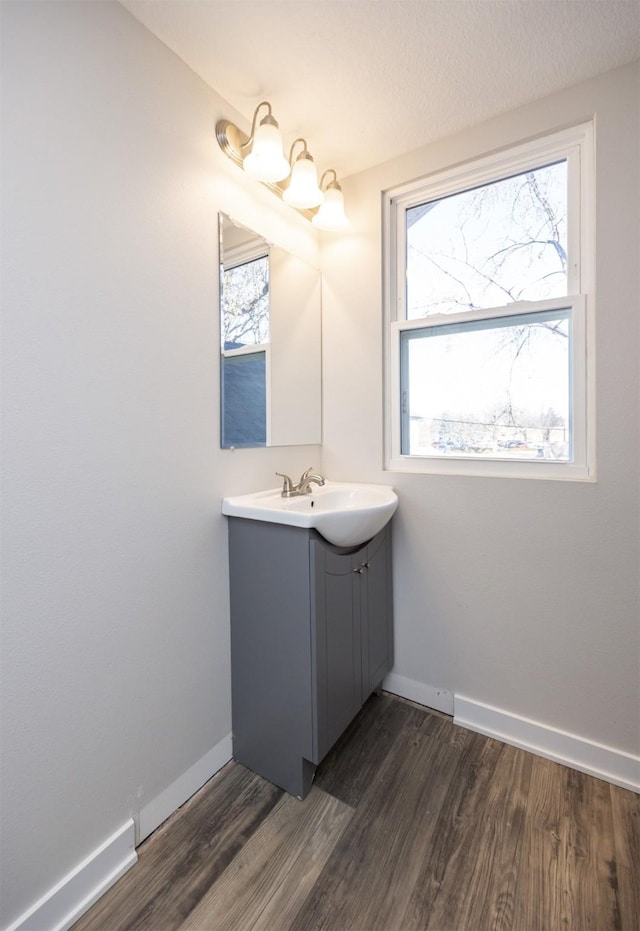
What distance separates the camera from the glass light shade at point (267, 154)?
1321 millimetres

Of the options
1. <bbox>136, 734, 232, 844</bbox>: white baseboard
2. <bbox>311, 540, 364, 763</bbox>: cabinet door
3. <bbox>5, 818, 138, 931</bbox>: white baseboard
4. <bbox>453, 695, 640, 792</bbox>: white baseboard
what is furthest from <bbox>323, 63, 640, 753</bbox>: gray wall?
<bbox>5, 818, 138, 931</bbox>: white baseboard

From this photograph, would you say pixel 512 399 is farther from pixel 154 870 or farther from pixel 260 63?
pixel 154 870

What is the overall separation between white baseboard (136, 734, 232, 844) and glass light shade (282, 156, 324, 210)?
200 centimetres

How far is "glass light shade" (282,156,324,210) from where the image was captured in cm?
150

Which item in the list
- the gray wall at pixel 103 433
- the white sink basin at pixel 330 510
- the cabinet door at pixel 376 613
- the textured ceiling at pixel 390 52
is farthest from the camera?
the cabinet door at pixel 376 613

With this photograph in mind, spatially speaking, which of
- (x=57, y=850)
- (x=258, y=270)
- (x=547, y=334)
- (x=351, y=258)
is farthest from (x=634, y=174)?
(x=57, y=850)

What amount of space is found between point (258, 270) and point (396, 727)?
189cm

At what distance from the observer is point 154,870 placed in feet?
3.56

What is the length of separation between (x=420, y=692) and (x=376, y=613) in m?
0.45

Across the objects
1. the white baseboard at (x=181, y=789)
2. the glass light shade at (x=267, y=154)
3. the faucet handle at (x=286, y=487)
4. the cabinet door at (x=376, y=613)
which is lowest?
the white baseboard at (x=181, y=789)

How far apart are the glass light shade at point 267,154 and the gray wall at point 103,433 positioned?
13cm

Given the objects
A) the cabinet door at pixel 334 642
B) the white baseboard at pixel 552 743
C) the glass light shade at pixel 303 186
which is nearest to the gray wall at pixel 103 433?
the glass light shade at pixel 303 186

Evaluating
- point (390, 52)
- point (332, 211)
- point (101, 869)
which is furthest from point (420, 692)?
point (390, 52)

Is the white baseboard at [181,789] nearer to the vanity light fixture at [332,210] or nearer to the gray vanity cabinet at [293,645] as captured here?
the gray vanity cabinet at [293,645]
